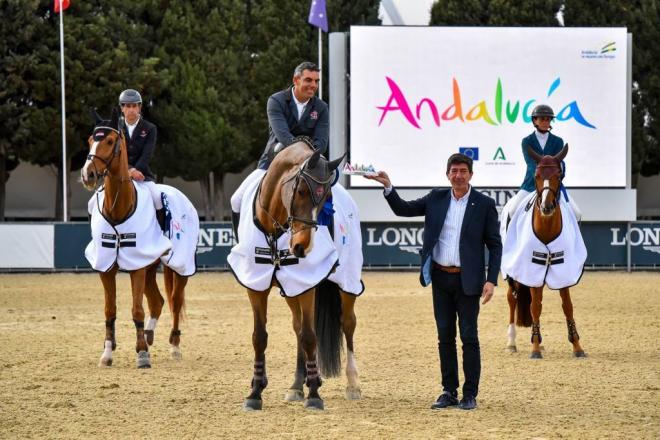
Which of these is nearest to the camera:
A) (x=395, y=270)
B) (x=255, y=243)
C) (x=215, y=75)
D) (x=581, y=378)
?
(x=255, y=243)

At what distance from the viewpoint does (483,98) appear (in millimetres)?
29219

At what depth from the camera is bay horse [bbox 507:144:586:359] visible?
12.0 m

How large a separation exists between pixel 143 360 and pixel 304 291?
3.41 m

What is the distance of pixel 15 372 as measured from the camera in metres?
11.3

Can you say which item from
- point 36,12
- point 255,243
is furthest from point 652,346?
point 36,12

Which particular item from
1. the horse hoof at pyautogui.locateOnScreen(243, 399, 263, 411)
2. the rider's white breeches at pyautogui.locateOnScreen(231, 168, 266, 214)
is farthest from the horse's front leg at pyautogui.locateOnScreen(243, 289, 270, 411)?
the rider's white breeches at pyautogui.locateOnScreen(231, 168, 266, 214)

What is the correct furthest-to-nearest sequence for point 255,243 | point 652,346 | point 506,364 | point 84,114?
1. point 84,114
2. point 652,346
3. point 506,364
4. point 255,243

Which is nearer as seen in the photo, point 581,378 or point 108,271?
point 581,378

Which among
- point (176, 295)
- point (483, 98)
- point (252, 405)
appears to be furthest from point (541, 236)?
point (483, 98)

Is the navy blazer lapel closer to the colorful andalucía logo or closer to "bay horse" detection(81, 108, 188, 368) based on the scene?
"bay horse" detection(81, 108, 188, 368)

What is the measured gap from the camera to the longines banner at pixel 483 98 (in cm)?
2892

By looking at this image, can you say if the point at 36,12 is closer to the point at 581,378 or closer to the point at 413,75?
the point at 413,75

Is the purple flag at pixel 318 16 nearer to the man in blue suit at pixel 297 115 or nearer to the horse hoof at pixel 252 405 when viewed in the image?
the man in blue suit at pixel 297 115

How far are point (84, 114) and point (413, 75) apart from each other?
453 inches
